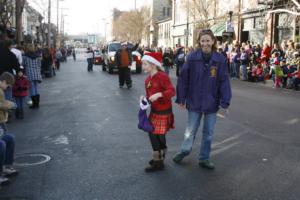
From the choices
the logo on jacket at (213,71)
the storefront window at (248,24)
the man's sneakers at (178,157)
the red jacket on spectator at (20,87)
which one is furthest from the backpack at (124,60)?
the storefront window at (248,24)

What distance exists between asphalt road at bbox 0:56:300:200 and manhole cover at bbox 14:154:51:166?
0.05 ft

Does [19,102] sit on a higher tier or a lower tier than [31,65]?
lower

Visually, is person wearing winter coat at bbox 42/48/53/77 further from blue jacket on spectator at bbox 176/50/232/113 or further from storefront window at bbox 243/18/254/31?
blue jacket on spectator at bbox 176/50/232/113

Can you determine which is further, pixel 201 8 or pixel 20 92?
pixel 201 8

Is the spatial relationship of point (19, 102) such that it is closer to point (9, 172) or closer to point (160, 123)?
point (9, 172)

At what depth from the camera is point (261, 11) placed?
30828mm

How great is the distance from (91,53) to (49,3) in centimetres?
1864

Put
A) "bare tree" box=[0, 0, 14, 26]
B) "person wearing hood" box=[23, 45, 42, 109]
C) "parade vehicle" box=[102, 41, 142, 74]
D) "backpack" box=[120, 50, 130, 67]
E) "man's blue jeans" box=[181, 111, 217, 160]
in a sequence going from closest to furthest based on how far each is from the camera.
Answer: "man's blue jeans" box=[181, 111, 217, 160]
"person wearing hood" box=[23, 45, 42, 109]
"backpack" box=[120, 50, 130, 67]
"bare tree" box=[0, 0, 14, 26]
"parade vehicle" box=[102, 41, 142, 74]

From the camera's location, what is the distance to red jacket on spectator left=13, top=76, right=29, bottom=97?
10.4m

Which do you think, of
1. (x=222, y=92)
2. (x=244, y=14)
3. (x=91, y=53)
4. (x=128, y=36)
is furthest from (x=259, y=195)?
(x=128, y=36)

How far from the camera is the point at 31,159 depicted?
21.1ft

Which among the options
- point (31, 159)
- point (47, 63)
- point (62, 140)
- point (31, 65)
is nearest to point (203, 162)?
point (31, 159)

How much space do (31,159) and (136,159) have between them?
4.95 feet

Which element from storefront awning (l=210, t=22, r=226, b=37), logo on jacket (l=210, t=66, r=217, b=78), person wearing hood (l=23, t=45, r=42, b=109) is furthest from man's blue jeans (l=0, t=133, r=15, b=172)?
storefront awning (l=210, t=22, r=226, b=37)
